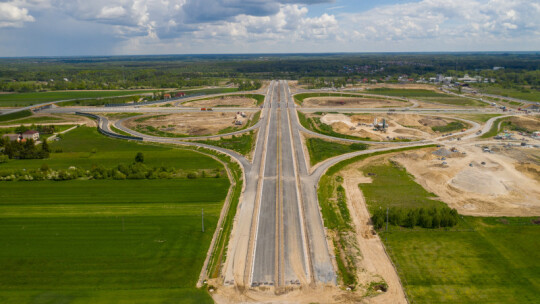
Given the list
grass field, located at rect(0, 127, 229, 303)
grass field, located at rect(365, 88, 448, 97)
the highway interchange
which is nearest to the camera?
grass field, located at rect(0, 127, 229, 303)

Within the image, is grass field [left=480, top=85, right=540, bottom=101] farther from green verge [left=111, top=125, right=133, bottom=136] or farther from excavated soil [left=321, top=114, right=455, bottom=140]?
green verge [left=111, top=125, right=133, bottom=136]

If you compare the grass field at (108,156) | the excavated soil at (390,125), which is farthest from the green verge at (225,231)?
the excavated soil at (390,125)

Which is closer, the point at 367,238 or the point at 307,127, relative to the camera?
the point at 367,238

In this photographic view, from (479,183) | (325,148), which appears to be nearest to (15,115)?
(325,148)

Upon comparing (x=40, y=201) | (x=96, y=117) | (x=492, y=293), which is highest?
(x=96, y=117)

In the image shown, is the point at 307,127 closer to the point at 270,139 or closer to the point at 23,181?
the point at 270,139

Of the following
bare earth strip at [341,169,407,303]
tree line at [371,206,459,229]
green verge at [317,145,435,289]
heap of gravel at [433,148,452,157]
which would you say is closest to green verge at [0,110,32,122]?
green verge at [317,145,435,289]

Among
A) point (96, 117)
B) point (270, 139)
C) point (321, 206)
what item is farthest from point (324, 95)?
point (321, 206)
